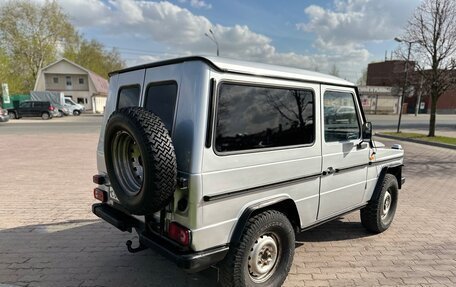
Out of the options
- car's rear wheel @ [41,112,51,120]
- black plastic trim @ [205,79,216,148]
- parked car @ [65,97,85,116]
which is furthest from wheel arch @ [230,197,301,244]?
parked car @ [65,97,85,116]

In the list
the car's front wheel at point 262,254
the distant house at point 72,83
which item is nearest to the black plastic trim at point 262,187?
the car's front wheel at point 262,254

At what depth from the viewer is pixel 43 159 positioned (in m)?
9.22

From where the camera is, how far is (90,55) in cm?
5694

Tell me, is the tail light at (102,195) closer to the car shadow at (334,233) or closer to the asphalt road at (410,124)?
the car shadow at (334,233)

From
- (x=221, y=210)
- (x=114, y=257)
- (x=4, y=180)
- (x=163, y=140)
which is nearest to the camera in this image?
(x=163, y=140)

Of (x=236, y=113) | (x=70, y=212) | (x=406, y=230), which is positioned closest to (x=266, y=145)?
(x=236, y=113)

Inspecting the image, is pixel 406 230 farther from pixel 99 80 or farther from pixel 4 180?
pixel 99 80

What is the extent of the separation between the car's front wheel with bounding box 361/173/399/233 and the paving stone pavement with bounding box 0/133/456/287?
0.49 feet

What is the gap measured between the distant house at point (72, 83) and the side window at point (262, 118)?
45.5 m

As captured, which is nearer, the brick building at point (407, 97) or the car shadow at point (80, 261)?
the car shadow at point (80, 261)

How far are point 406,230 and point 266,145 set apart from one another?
10.4ft

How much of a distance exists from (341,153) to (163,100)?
207 cm

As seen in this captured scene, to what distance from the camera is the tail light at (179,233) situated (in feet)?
7.36

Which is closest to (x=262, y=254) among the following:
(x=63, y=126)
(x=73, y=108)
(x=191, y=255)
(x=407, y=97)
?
(x=191, y=255)
